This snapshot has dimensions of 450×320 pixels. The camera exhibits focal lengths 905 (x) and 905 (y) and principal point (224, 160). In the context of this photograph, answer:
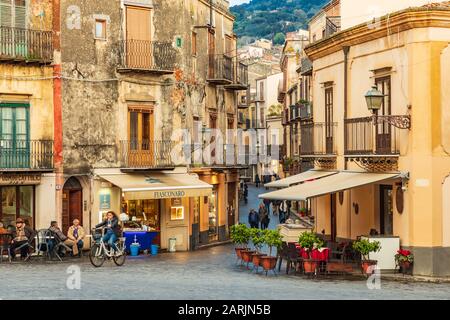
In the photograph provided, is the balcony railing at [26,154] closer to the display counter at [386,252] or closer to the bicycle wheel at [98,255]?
the bicycle wheel at [98,255]

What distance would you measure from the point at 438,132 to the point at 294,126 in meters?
41.5

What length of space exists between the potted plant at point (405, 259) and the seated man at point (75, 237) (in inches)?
479

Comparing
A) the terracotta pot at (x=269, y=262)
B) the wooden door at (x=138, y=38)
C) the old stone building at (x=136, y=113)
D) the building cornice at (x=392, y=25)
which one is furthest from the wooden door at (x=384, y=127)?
the wooden door at (x=138, y=38)

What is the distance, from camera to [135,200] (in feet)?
122

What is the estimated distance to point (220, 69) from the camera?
43.3 metres

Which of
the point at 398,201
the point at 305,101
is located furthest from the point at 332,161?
the point at 305,101

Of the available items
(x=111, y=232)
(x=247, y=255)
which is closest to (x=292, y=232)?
(x=247, y=255)

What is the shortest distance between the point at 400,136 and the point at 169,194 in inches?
441

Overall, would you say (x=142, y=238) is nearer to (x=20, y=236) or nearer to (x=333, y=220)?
(x=20, y=236)

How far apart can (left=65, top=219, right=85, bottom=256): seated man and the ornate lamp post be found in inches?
472

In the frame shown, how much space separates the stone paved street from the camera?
69.3 feet

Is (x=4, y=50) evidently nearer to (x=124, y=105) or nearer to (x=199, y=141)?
(x=124, y=105)

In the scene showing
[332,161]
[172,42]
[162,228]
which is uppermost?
[172,42]

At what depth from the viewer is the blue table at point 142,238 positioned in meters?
36.0
